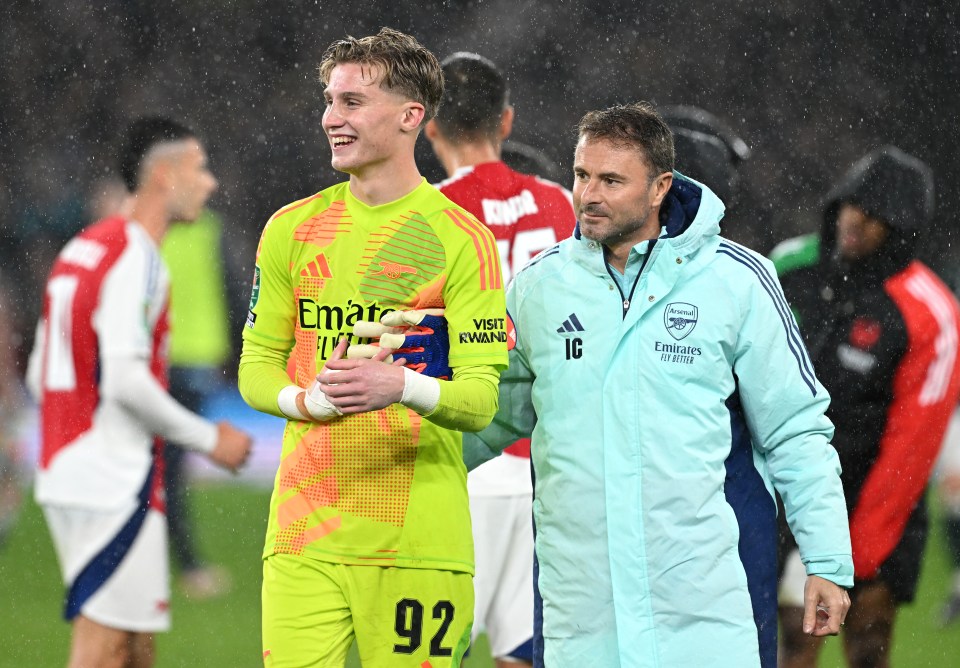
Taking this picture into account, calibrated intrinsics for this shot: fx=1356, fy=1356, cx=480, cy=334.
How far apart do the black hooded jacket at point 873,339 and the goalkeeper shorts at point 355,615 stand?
2.08 metres

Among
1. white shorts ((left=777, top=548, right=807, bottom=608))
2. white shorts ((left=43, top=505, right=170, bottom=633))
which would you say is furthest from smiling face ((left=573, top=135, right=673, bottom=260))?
white shorts ((left=43, top=505, right=170, bottom=633))

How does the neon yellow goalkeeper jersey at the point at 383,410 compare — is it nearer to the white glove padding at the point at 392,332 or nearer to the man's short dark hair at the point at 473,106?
the white glove padding at the point at 392,332

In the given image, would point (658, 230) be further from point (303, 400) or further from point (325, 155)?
point (325, 155)

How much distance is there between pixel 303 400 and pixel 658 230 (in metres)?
0.69

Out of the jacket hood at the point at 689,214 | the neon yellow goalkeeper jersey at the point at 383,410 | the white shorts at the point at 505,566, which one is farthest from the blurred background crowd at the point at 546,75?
the neon yellow goalkeeper jersey at the point at 383,410

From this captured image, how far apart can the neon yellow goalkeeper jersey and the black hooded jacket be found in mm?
2017

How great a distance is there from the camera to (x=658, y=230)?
2334 mm

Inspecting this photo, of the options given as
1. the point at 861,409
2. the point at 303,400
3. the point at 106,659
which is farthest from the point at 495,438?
Answer: the point at 106,659

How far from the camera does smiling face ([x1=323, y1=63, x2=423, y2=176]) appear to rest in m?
2.17

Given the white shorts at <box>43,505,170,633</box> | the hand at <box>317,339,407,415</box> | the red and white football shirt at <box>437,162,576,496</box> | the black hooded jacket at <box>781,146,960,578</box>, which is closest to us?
the hand at <box>317,339,407,415</box>

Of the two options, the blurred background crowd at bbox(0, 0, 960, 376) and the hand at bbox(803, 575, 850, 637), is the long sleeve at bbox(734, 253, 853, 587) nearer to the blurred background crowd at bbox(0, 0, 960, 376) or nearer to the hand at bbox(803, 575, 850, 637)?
the hand at bbox(803, 575, 850, 637)

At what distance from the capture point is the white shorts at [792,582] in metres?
4.12

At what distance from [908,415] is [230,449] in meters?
2.02

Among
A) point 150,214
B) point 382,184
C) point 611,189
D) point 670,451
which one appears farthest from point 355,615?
point 150,214
